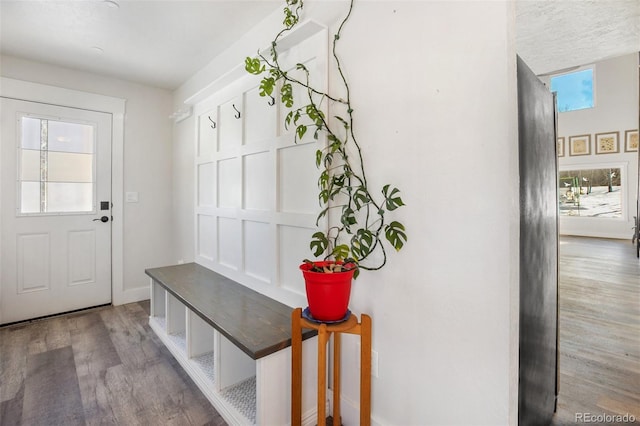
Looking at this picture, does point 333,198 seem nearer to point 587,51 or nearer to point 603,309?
point 587,51

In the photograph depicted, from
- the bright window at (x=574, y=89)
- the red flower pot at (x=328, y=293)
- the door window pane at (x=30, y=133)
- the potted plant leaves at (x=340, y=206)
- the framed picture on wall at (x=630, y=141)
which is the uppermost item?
the bright window at (x=574, y=89)

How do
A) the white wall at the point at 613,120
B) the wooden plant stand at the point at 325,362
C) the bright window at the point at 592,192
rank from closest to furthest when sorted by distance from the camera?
1. the wooden plant stand at the point at 325,362
2. the white wall at the point at 613,120
3. the bright window at the point at 592,192

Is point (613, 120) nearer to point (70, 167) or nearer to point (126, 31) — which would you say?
point (126, 31)

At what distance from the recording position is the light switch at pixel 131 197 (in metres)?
3.49

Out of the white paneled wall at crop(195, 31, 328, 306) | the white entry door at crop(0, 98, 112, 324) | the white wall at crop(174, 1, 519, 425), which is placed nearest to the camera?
the white wall at crop(174, 1, 519, 425)

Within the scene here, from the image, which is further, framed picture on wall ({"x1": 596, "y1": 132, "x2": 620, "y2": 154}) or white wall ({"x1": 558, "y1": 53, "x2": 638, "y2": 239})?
framed picture on wall ({"x1": 596, "y1": 132, "x2": 620, "y2": 154})

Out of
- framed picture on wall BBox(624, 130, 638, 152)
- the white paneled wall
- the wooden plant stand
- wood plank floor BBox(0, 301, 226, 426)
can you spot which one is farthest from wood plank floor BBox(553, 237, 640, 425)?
framed picture on wall BBox(624, 130, 638, 152)

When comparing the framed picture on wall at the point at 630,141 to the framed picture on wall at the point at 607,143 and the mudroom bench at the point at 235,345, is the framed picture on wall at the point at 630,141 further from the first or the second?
the mudroom bench at the point at 235,345

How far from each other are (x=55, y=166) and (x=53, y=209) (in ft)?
1.40

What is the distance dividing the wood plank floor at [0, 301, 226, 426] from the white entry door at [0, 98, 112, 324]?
37 centimetres

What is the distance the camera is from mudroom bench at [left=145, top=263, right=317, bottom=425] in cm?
148

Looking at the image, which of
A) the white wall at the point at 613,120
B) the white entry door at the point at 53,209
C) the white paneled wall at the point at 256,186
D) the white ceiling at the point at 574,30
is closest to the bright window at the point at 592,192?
the white wall at the point at 613,120

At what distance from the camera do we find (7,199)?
2.87 m

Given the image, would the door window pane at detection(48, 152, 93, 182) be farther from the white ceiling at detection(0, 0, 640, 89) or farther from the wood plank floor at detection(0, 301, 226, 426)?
the wood plank floor at detection(0, 301, 226, 426)
